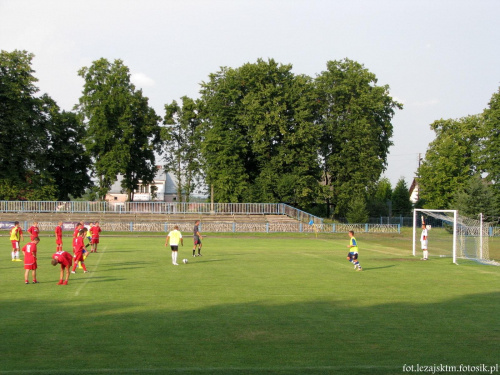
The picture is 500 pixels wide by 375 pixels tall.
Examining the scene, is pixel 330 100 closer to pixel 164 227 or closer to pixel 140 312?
pixel 164 227

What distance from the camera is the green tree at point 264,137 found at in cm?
5972

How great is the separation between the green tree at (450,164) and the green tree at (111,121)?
3613 cm

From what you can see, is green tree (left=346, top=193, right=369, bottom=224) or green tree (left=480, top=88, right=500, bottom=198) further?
green tree (left=480, top=88, right=500, bottom=198)

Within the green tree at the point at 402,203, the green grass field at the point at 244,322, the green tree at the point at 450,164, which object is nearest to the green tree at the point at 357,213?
the green tree at the point at 450,164

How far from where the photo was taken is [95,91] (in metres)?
64.6

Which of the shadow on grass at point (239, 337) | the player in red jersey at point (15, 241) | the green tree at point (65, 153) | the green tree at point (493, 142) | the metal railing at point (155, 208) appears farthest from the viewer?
the green tree at point (65, 153)

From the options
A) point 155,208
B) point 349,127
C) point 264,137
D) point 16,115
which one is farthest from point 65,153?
point 349,127

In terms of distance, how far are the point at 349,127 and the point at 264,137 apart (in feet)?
32.5

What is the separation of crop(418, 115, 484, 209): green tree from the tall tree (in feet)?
98.9

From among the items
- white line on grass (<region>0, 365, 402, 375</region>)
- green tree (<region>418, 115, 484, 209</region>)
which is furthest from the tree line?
white line on grass (<region>0, 365, 402, 375</region>)

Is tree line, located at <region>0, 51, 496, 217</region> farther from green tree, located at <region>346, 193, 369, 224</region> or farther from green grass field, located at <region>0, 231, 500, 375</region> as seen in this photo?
green grass field, located at <region>0, 231, 500, 375</region>

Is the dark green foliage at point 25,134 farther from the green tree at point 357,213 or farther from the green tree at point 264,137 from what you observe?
the green tree at point 357,213

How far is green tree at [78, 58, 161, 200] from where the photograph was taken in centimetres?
6300

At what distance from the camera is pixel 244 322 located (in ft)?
38.0
